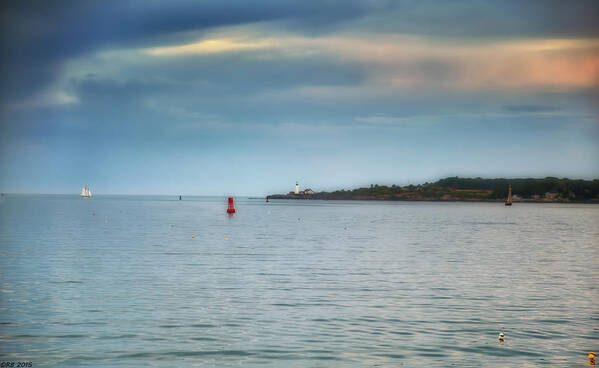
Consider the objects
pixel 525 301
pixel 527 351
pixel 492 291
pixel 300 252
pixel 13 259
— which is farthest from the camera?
pixel 300 252

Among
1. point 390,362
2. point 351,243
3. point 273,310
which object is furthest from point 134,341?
point 351,243

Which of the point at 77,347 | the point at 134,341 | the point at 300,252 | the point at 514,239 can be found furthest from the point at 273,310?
the point at 514,239

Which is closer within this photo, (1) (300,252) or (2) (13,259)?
(2) (13,259)

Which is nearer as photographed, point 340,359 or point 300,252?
point 340,359

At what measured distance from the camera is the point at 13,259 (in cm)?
5097

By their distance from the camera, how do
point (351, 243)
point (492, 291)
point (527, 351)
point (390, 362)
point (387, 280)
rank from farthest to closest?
point (351, 243) < point (387, 280) < point (492, 291) < point (527, 351) < point (390, 362)

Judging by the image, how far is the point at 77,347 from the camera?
74.0ft

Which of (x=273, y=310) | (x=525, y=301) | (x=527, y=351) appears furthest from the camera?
(x=525, y=301)

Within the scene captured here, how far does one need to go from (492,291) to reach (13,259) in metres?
38.2

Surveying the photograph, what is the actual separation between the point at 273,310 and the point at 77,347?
9782mm

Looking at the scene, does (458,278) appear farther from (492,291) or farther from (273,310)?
(273,310)

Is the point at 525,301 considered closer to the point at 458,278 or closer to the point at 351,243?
the point at 458,278

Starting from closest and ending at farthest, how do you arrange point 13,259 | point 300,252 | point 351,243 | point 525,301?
point 525,301
point 13,259
point 300,252
point 351,243

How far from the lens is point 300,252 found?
60.2 metres
